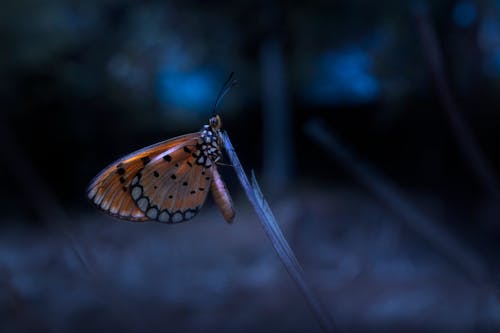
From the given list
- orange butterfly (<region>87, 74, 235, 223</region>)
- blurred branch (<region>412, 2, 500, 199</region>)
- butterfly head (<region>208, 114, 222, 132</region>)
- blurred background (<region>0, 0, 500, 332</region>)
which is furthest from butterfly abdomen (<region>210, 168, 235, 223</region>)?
blurred background (<region>0, 0, 500, 332</region>)

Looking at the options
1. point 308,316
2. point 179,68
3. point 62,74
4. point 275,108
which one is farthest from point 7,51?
point 308,316

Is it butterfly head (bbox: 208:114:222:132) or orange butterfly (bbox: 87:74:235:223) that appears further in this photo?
orange butterfly (bbox: 87:74:235:223)

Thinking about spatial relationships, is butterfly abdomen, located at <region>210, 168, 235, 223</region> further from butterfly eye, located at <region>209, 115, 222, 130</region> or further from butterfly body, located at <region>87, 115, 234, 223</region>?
butterfly eye, located at <region>209, 115, 222, 130</region>

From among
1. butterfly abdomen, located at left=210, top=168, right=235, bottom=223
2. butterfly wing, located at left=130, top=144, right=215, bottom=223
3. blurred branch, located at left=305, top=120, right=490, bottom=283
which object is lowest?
blurred branch, located at left=305, top=120, right=490, bottom=283

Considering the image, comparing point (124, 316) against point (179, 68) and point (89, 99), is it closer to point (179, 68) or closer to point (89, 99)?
point (179, 68)

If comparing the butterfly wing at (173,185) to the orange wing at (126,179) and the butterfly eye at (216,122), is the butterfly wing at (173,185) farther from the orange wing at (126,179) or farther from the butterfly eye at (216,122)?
the butterfly eye at (216,122)

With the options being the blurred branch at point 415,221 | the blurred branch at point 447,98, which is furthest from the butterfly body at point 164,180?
the blurred branch at point 447,98
